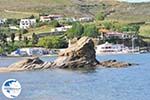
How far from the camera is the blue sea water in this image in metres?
44.9

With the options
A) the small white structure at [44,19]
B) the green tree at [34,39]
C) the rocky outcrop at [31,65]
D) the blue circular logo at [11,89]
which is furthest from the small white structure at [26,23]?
the blue circular logo at [11,89]

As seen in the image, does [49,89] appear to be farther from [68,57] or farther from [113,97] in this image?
[68,57]

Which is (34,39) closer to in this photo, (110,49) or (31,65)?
(110,49)

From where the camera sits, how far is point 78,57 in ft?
243

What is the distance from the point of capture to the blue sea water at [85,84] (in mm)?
44947

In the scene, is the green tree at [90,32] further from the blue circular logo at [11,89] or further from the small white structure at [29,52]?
the blue circular logo at [11,89]

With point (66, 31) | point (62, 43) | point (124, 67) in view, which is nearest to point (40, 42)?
point (62, 43)

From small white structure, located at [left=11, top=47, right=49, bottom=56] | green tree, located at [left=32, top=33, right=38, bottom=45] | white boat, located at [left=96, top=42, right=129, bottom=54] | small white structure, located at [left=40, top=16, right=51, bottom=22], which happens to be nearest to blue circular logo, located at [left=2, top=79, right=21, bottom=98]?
small white structure, located at [left=11, top=47, right=49, bottom=56]

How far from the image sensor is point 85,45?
7419cm

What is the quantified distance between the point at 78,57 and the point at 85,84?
775 inches

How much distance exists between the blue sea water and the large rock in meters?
2.59

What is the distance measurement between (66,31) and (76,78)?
9282 cm

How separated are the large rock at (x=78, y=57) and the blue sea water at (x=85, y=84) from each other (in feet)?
8.49

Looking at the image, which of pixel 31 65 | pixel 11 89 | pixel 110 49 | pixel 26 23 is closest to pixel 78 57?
pixel 31 65
